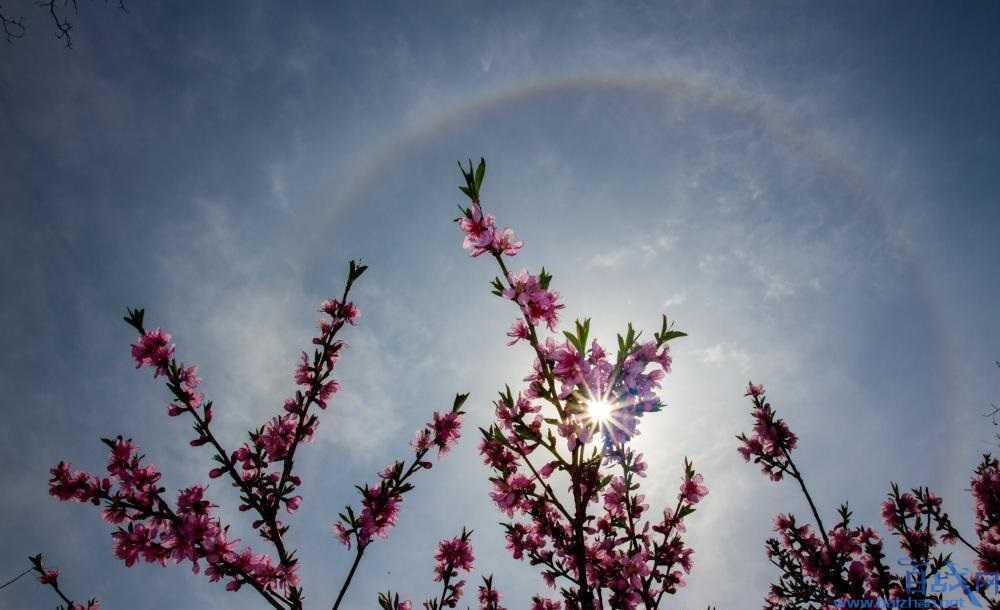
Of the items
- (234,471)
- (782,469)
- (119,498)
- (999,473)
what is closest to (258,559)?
(234,471)

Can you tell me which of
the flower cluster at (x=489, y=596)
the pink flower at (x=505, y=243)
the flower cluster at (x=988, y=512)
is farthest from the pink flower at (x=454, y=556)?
the flower cluster at (x=988, y=512)

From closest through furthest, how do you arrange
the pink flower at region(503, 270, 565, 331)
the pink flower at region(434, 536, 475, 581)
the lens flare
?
the lens flare → the pink flower at region(503, 270, 565, 331) → the pink flower at region(434, 536, 475, 581)

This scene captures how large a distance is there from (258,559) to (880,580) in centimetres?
825

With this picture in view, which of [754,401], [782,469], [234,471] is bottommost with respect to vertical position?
[234,471]

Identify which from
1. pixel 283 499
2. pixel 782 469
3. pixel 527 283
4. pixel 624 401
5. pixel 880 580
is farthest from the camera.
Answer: pixel 782 469

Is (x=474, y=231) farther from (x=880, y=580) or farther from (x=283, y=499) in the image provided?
(x=880, y=580)

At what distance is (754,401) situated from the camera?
24.1ft

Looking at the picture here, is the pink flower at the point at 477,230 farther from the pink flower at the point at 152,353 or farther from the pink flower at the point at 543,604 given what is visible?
the pink flower at the point at 543,604

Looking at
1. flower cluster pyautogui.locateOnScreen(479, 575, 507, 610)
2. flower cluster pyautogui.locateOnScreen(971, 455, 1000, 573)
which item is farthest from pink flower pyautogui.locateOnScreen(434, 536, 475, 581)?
flower cluster pyautogui.locateOnScreen(971, 455, 1000, 573)

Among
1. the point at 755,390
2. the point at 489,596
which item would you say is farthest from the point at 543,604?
the point at 755,390

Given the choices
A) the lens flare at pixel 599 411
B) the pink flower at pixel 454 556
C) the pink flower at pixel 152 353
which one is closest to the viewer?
the lens flare at pixel 599 411

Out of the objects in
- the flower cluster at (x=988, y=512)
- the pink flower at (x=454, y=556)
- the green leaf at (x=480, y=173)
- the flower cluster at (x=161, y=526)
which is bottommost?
the flower cluster at (x=161, y=526)

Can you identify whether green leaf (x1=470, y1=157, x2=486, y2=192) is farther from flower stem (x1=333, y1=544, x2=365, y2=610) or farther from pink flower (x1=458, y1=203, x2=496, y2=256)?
flower stem (x1=333, y1=544, x2=365, y2=610)

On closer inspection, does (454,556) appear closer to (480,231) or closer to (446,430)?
(446,430)
